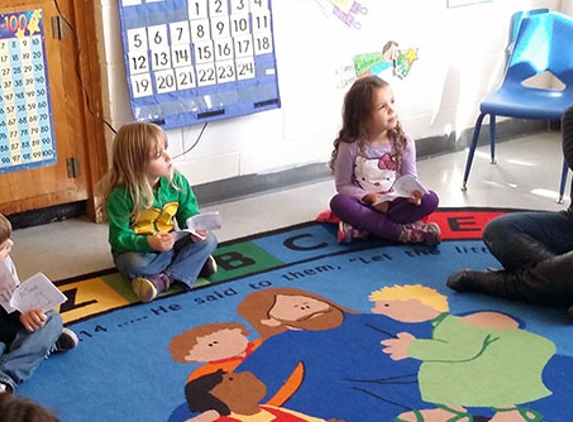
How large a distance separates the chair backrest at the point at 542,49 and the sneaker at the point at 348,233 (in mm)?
1267

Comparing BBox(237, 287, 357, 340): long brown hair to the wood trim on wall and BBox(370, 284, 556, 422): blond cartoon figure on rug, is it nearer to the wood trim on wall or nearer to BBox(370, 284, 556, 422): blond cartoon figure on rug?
BBox(370, 284, 556, 422): blond cartoon figure on rug

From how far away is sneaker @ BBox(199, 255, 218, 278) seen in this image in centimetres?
311

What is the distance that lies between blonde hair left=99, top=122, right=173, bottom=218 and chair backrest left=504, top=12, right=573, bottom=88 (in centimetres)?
193

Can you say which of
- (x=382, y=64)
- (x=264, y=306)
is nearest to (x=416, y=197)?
(x=264, y=306)

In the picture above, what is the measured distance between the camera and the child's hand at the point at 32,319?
2.48 meters

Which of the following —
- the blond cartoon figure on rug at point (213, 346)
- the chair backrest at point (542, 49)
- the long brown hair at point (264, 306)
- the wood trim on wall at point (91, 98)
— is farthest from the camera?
the chair backrest at point (542, 49)

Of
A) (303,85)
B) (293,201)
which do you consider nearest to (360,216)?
(293,201)

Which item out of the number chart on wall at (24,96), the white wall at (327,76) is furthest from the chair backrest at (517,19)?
the number chart on wall at (24,96)

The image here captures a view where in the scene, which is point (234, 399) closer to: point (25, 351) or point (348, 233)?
point (25, 351)

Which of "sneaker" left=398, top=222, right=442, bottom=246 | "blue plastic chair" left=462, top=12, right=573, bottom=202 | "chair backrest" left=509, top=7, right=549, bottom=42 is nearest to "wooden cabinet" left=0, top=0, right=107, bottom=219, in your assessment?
"sneaker" left=398, top=222, right=442, bottom=246

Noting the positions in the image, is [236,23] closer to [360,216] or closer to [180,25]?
[180,25]

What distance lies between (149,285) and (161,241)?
0.50ft

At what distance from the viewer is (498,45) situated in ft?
14.6

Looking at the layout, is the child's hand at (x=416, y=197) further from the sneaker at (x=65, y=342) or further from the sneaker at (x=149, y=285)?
the sneaker at (x=65, y=342)
